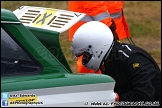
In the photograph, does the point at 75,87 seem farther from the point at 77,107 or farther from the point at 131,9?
the point at 131,9

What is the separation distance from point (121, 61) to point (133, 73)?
0.56 feet

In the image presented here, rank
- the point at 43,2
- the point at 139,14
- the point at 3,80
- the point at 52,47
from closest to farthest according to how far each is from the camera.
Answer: the point at 3,80
the point at 52,47
the point at 139,14
the point at 43,2

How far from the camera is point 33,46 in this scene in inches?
120

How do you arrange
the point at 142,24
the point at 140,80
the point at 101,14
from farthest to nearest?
the point at 142,24, the point at 101,14, the point at 140,80

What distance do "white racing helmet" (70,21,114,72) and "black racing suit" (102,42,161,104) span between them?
0.10m

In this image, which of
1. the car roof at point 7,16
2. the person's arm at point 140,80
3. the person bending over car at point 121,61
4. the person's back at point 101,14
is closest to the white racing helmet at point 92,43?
the person bending over car at point 121,61

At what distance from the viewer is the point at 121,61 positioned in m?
3.82

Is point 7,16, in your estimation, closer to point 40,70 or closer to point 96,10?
point 40,70

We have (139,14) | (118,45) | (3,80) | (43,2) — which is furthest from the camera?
(43,2)

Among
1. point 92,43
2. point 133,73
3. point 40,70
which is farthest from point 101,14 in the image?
point 40,70

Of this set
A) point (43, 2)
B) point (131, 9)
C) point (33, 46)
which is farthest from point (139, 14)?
point (33, 46)

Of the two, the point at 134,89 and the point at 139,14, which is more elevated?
the point at 139,14

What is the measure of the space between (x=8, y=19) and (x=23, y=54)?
0.26 meters

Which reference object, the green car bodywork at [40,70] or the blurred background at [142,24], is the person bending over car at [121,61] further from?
the blurred background at [142,24]
